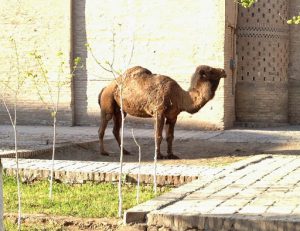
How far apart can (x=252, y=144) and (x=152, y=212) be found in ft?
33.5

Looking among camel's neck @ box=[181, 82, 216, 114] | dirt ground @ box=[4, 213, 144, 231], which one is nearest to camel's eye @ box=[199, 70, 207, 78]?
camel's neck @ box=[181, 82, 216, 114]

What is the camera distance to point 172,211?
6.00m

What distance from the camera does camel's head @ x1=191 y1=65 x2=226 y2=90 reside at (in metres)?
12.7

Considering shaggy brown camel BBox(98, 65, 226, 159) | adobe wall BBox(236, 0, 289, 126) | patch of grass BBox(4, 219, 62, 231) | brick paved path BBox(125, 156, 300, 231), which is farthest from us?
adobe wall BBox(236, 0, 289, 126)

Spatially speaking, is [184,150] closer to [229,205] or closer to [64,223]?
[64,223]

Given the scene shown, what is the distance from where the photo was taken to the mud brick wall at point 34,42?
21.4 metres

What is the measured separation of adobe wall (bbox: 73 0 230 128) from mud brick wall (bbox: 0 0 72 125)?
12.8 inches

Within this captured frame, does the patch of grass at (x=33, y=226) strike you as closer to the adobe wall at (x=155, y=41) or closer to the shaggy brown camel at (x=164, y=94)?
the shaggy brown camel at (x=164, y=94)

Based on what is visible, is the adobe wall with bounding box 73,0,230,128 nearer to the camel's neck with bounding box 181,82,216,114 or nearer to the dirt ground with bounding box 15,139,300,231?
the dirt ground with bounding box 15,139,300,231

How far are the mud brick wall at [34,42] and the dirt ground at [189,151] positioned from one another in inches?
227

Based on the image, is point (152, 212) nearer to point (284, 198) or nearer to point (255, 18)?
point (284, 198)

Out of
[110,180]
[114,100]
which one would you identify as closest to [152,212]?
[110,180]

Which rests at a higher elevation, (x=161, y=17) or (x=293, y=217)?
(x=161, y=17)

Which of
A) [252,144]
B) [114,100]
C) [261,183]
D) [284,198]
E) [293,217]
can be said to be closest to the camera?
[293,217]
